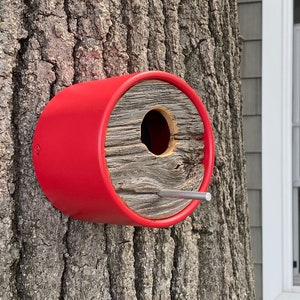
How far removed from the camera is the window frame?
280 centimetres

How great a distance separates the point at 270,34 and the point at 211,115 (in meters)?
1.73

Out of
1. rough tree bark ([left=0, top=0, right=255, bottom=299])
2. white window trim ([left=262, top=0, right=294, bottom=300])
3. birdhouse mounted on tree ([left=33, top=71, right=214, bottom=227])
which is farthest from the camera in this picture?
white window trim ([left=262, top=0, right=294, bottom=300])

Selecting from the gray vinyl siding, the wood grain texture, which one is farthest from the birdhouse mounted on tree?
the gray vinyl siding

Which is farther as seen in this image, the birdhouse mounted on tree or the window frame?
the window frame

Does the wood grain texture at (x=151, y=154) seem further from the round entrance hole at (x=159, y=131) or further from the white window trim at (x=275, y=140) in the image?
the white window trim at (x=275, y=140)

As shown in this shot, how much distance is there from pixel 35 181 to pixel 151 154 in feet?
0.64

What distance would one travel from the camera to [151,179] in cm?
87

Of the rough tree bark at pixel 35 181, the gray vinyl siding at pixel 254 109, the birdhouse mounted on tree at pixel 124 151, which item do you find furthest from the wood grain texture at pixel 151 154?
the gray vinyl siding at pixel 254 109

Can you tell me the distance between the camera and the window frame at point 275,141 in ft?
9.18

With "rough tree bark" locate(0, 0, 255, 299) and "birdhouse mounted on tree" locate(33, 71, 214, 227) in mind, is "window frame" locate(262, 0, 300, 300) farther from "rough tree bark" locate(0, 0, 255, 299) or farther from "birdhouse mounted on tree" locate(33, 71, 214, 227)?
Result: "birdhouse mounted on tree" locate(33, 71, 214, 227)

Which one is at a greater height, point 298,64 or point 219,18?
point 298,64

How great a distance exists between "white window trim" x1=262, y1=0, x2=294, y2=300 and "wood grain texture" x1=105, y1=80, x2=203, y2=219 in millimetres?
1926

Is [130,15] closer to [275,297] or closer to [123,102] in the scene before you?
[123,102]

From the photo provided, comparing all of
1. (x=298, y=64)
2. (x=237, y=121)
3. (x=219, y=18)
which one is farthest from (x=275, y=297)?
(x=219, y=18)
